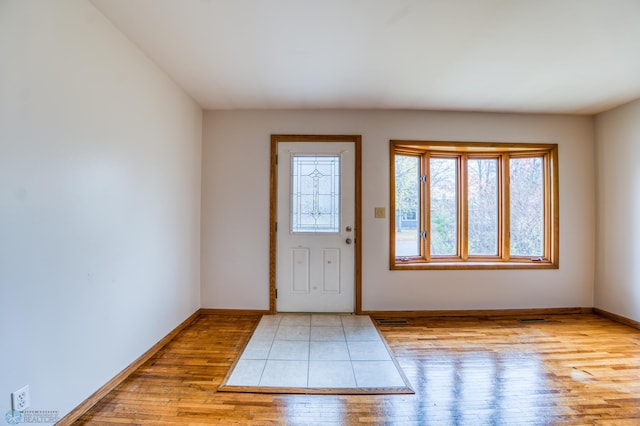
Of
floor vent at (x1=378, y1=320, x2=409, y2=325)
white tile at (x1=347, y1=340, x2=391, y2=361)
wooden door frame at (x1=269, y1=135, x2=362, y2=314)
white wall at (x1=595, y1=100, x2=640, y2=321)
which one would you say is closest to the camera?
white tile at (x1=347, y1=340, x2=391, y2=361)

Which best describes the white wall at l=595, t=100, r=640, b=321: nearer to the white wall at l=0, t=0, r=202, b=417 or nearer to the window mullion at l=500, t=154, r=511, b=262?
the window mullion at l=500, t=154, r=511, b=262

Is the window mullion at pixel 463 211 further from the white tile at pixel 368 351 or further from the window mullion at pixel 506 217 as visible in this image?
the white tile at pixel 368 351

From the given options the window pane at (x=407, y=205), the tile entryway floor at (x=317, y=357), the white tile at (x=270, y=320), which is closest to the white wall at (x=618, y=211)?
the window pane at (x=407, y=205)

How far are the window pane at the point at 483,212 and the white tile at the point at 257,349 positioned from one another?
2.69 meters

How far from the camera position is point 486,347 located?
245 centimetres

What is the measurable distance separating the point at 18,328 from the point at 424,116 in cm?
368

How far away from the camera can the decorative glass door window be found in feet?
10.4

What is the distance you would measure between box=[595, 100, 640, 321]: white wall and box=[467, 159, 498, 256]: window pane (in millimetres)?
1104

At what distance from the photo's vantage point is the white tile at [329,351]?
89.0 inches

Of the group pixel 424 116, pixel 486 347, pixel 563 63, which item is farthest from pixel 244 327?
pixel 563 63

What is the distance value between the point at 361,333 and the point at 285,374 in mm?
943

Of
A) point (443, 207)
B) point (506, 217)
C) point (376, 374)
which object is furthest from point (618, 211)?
point (376, 374)

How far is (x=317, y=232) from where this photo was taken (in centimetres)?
316

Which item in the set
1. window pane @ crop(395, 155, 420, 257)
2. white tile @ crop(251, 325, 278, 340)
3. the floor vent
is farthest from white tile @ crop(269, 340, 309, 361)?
window pane @ crop(395, 155, 420, 257)
